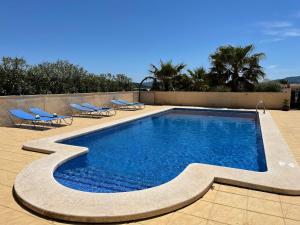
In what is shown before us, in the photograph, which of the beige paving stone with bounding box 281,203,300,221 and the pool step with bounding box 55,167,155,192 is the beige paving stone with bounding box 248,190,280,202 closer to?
the beige paving stone with bounding box 281,203,300,221

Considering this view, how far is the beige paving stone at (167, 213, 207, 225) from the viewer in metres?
3.03

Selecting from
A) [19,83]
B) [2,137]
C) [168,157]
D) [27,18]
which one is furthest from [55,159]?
[27,18]

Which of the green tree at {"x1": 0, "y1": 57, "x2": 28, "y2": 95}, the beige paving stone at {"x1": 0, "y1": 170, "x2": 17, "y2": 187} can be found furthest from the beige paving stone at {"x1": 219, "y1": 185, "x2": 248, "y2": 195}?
the green tree at {"x1": 0, "y1": 57, "x2": 28, "y2": 95}

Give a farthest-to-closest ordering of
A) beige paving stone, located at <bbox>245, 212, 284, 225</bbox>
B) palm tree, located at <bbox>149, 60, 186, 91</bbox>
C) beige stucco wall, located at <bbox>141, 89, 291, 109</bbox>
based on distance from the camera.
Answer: palm tree, located at <bbox>149, 60, 186, 91</bbox>
beige stucco wall, located at <bbox>141, 89, 291, 109</bbox>
beige paving stone, located at <bbox>245, 212, 284, 225</bbox>

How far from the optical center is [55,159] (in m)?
5.34

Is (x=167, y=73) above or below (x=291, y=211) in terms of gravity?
above

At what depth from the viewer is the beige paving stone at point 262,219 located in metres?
3.03

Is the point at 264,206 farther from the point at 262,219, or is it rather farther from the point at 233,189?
the point at 233,189

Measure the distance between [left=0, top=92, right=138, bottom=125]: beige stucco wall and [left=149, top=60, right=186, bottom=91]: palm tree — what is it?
6.00 metres

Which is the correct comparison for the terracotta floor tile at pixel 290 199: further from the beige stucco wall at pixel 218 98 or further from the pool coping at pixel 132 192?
the beige stucco wall at pixel 218 98

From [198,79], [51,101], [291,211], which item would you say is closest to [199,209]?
[291,211]

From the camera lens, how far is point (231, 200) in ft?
11.9

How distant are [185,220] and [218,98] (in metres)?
15.2

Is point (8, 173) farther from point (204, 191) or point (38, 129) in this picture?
point (38, 129)
